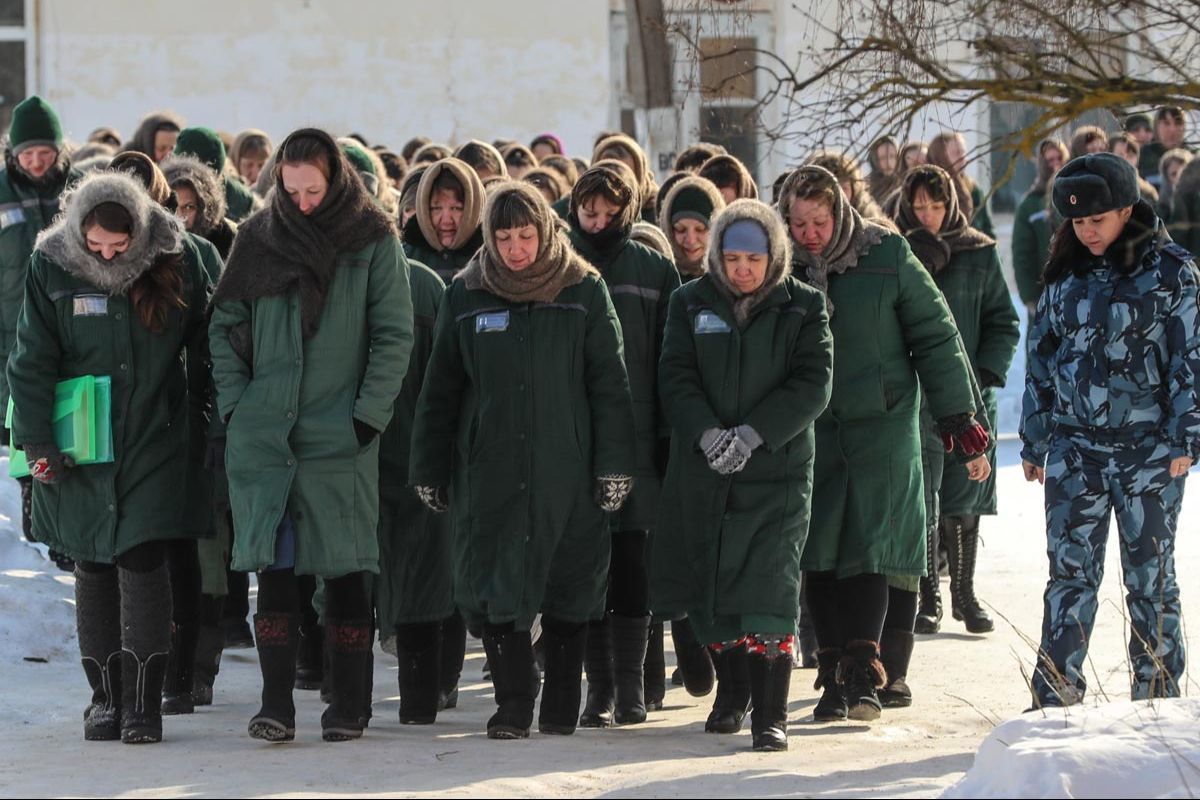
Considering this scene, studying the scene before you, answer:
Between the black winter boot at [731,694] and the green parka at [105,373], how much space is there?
6.04 feet

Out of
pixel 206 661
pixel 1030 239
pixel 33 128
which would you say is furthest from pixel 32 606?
pixel 1030 239

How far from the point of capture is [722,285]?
7645mm

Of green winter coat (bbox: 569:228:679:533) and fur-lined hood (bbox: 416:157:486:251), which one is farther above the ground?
fur-lined hood (bbox: 416:157:486:251)

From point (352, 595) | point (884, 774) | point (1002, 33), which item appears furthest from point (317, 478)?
point (1002, 33)

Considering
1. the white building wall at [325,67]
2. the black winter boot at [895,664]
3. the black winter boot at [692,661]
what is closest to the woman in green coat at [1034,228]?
the black winter boot at [895,664]

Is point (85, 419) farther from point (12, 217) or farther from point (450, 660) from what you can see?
point (12, 217)

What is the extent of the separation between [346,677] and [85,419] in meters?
1.17

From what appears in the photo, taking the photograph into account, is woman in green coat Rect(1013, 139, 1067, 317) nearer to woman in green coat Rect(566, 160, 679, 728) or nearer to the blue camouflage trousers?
woman in green coat Rect(566, 160, 679, 728)

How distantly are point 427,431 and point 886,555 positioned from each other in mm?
1653

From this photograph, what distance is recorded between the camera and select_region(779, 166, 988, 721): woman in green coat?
26.2 feet

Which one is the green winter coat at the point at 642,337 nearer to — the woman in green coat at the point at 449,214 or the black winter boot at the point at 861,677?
the woman in green coat at the point at 449,214

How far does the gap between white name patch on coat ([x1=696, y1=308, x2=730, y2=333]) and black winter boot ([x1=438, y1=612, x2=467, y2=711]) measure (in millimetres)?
1506

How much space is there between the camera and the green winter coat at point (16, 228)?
36.0 feet

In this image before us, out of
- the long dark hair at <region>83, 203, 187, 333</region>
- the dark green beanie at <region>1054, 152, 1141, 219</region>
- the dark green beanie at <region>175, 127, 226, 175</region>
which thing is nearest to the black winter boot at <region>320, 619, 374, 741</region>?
the long dark hair at <region>83, 203, 187, 333</region>
